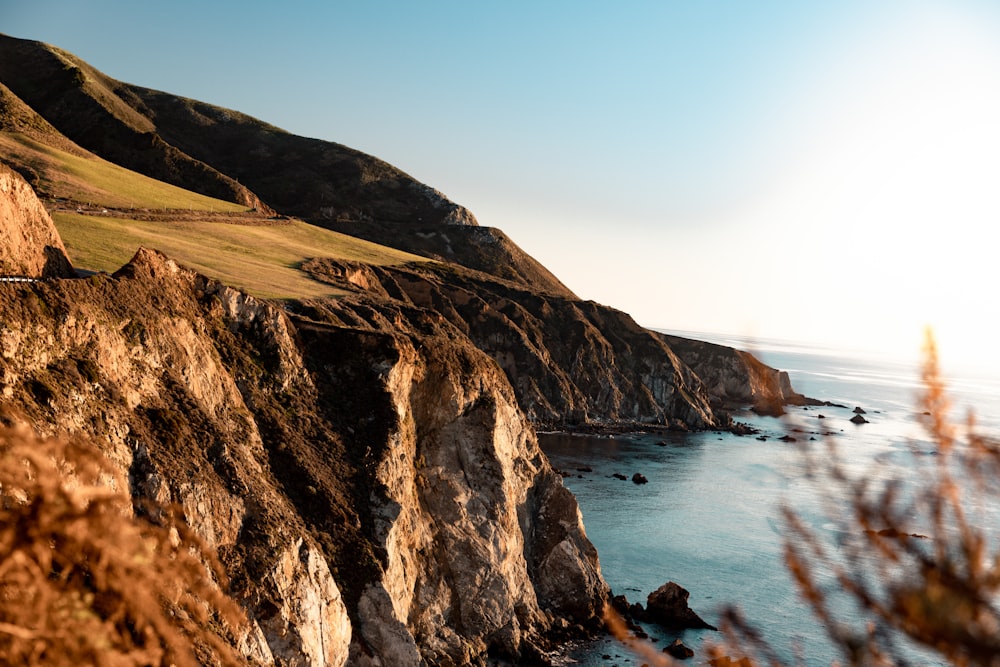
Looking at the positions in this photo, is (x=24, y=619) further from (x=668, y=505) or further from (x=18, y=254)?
(x=668, y=505)

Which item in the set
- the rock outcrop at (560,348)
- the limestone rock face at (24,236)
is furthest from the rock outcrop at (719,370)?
the limestone rock face at (24,236)

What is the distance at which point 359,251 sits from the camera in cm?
13250

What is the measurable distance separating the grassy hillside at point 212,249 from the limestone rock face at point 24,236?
71.6 feet

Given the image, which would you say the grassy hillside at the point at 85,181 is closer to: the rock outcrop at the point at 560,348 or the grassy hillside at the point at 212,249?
the grassy hillside at the point at 212,249

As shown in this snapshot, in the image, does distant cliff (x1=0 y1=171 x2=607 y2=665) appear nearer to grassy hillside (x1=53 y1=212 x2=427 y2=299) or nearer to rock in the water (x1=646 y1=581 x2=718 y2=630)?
rock in the water (x1=646 y1=581 x2=718 y2=630)

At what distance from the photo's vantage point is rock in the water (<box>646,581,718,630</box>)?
48500 mm

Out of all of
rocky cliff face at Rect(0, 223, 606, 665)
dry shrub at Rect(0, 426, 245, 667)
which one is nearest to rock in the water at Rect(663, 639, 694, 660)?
rocky cliff face at Rect(0, 223, 606, 665)

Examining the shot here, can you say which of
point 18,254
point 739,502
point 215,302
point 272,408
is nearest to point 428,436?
point 272,408

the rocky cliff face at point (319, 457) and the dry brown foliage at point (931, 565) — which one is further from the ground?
the dry brown foliage at point (931, 565)

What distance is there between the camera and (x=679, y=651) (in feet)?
142

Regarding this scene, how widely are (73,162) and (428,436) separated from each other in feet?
316

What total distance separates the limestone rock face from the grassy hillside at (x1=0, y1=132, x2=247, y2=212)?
194ft

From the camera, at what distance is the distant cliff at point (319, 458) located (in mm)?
27719

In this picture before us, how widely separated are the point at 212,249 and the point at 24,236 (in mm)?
52331
